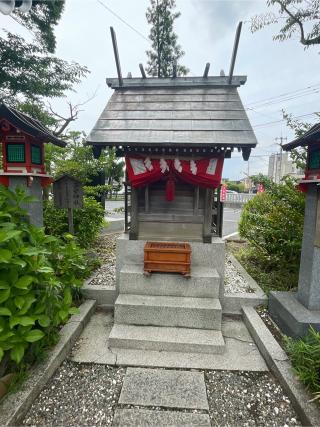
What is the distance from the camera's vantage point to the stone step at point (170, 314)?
3678 millimetres

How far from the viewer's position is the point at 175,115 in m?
4.57

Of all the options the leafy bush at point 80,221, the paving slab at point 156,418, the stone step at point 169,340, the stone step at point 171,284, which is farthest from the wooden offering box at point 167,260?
the leafy bush at point 80,221

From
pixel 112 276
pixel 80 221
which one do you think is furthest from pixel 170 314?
pixel 80 221

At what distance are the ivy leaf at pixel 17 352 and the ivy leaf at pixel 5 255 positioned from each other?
96 centimetres

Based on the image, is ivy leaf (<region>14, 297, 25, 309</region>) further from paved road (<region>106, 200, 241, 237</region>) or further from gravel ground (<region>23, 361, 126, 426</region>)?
paved road (<region>106, 200, 241, 237</region>)

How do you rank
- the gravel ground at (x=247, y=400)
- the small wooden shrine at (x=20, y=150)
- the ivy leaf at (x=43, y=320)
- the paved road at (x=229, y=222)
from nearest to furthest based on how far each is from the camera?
the gravel ground at (x=247, y=400)
the ivy leaf at (x=43, y=320)
the small wooden shrine at (x=20, y=150)
the paved road at (x=229, y=222)

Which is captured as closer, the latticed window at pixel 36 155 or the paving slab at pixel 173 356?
the paving slab at pixel 173 356

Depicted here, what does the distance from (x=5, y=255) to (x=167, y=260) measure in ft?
8.45

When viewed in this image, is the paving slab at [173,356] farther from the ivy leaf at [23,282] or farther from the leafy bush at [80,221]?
the leafy bush at [80,221]

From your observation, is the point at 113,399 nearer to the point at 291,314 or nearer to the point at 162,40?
the point at 291,314

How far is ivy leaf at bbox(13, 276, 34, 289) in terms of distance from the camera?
2328 mm

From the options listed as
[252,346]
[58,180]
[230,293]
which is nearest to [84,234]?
[58,180]

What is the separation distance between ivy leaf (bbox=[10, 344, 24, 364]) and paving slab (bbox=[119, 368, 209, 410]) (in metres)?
1.25

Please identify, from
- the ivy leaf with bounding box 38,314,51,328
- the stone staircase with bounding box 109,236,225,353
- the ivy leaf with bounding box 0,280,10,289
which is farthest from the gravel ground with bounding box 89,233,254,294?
the ivy leaf with bounding box 0,280,10,289
